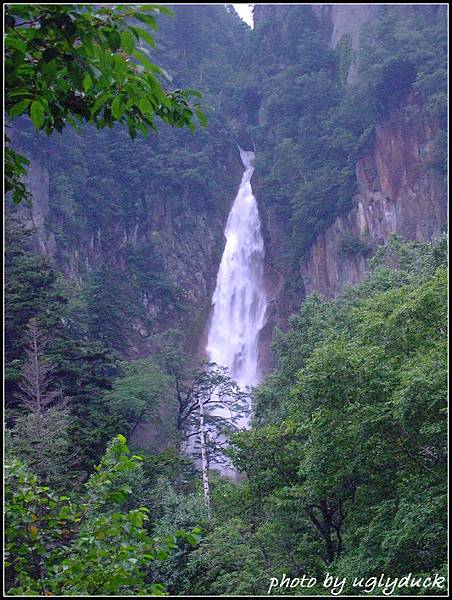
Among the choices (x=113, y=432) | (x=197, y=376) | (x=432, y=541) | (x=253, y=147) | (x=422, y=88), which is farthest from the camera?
(x=253, y=147)

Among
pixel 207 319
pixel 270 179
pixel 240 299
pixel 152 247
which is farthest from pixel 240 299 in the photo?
pixel 270 179

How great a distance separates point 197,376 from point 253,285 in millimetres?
9761

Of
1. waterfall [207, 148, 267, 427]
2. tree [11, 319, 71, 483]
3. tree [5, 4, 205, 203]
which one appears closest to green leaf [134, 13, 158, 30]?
tree [5, 4, 205, 203]

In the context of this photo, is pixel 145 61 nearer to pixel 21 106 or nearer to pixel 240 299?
pixel 21 106

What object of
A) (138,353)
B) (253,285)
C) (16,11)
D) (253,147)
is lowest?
(16,11)

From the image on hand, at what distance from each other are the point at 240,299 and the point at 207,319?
2.03 meters

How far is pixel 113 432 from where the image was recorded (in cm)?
1455

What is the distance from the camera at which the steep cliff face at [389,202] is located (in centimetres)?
2700

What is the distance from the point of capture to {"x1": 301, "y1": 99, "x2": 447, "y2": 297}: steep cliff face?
88.6 ft

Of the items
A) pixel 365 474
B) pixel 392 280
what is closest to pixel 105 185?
pixel 392 280

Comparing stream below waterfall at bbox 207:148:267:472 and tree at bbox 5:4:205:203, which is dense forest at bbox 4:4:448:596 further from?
stream below waterfall at bbox 207:148:267:472

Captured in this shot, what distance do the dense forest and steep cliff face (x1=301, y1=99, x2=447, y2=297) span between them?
223 millimetres

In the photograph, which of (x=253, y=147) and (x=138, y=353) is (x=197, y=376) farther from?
(x=253, y=147)

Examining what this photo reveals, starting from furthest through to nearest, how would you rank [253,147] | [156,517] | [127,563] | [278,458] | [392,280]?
[253,147]
[392,280]
[156,517]
[278,458]
[127,563]
